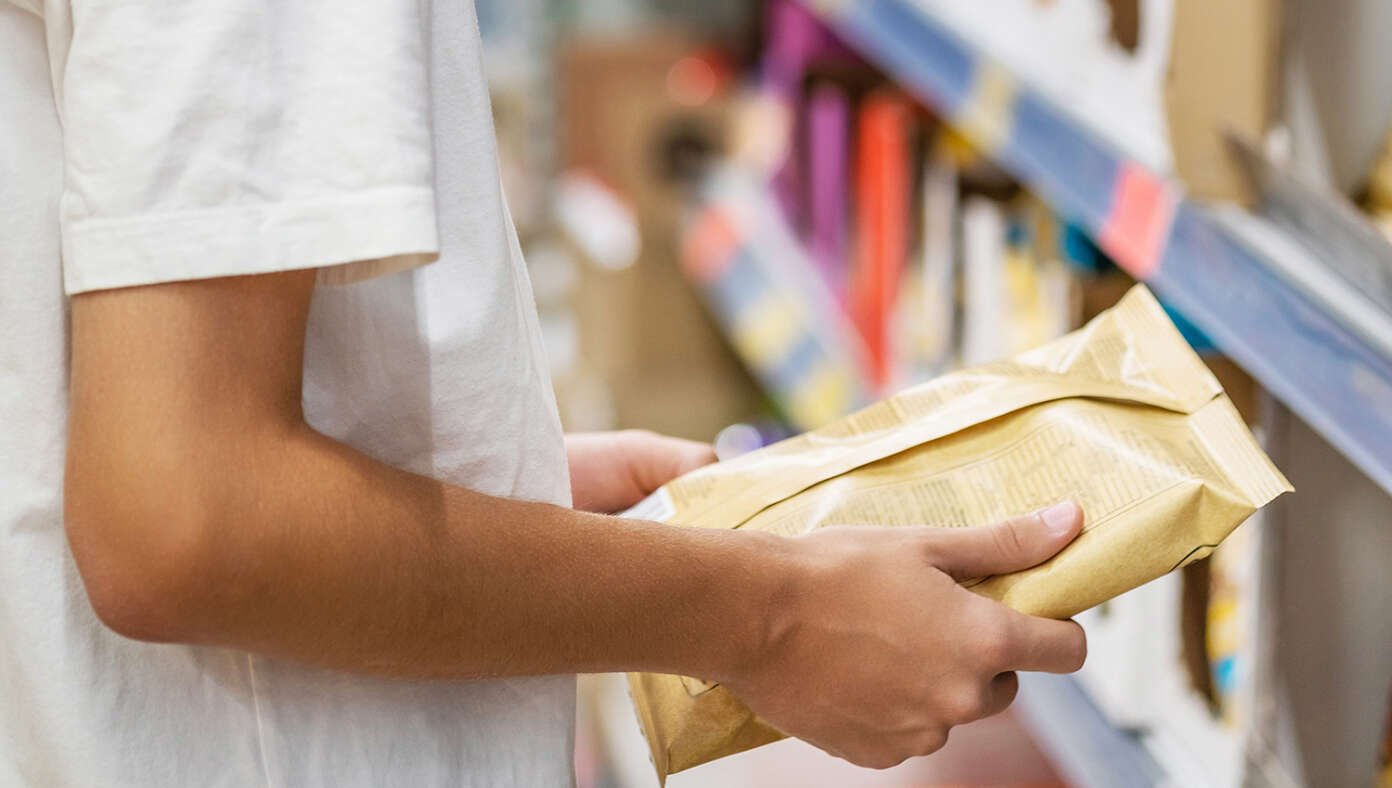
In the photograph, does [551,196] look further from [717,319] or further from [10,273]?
[10,273]

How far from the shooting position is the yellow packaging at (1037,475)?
70 cm

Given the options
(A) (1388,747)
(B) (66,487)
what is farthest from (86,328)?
(A) (1388,747)

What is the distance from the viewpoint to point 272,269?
504 mm

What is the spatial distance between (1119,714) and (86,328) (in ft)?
2.72

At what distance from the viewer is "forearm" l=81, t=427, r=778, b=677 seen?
0.52 m

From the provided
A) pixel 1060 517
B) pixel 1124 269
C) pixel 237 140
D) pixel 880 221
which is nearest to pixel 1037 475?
pixel 1060 517

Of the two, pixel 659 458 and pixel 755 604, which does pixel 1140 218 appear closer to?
pixel 659 458

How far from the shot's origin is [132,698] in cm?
62

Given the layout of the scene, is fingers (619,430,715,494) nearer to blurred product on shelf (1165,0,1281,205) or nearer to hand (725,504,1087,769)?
hand (725,504,1087,769)

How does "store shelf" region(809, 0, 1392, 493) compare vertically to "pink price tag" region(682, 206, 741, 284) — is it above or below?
above

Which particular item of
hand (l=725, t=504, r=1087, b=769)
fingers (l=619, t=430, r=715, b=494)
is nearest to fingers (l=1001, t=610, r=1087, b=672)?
hand (l=725, t=504, r=1087, b=769)

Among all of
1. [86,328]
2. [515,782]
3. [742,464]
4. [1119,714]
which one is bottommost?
[1119,714]

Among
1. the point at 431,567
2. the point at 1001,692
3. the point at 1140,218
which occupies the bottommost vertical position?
the point at 1001,692

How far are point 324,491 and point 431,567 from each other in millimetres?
53
